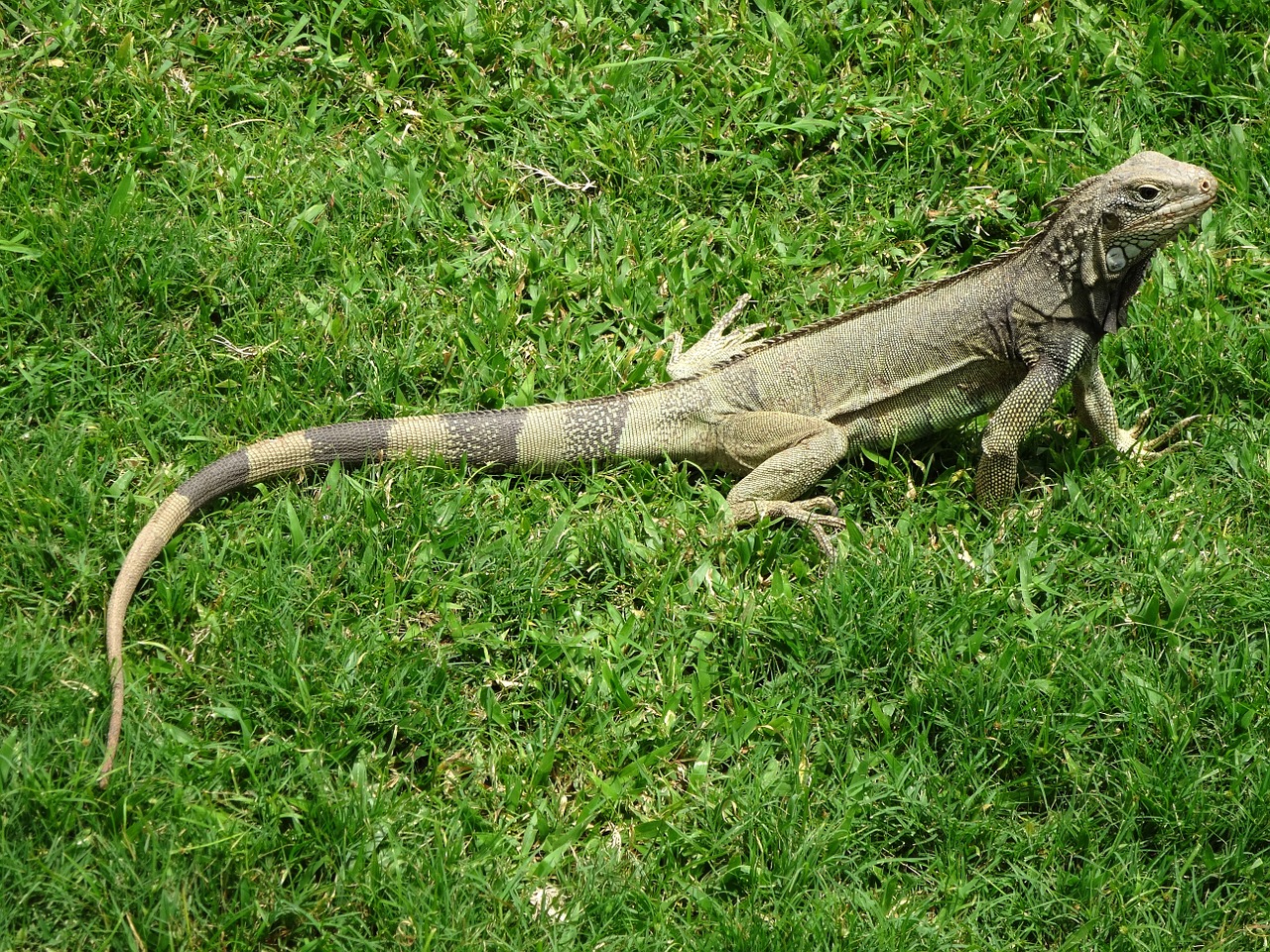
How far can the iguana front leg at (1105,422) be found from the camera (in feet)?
18.3

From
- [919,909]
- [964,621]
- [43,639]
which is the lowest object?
[919,909]

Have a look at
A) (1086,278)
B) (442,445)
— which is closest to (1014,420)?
(1086,278)

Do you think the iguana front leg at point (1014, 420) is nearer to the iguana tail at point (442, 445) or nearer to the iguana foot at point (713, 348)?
the iguana foot at point (713, 348)

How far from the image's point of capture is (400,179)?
646 cm

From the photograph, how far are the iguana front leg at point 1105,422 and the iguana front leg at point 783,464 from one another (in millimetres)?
1050

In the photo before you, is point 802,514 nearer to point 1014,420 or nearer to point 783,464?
point 783,464

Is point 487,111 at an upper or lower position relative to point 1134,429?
upper

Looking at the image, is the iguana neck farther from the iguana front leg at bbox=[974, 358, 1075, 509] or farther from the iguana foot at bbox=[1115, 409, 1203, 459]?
the iguana foot at bbox=[1115, 409, 1203, 459]

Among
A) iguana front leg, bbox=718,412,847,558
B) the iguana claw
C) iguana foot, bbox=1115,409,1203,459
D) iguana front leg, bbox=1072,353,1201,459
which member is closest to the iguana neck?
iguana front leg, bbox=1072,353,1201,459

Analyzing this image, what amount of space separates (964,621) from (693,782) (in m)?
1.23

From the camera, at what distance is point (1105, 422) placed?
5.62 metres

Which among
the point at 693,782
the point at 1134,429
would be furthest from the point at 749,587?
the point at 1134,429

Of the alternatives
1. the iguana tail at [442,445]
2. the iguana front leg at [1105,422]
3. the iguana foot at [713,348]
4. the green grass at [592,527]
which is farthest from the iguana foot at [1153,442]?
the iguana tail at [442,445]

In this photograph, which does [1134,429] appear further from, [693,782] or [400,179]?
[400,179]
